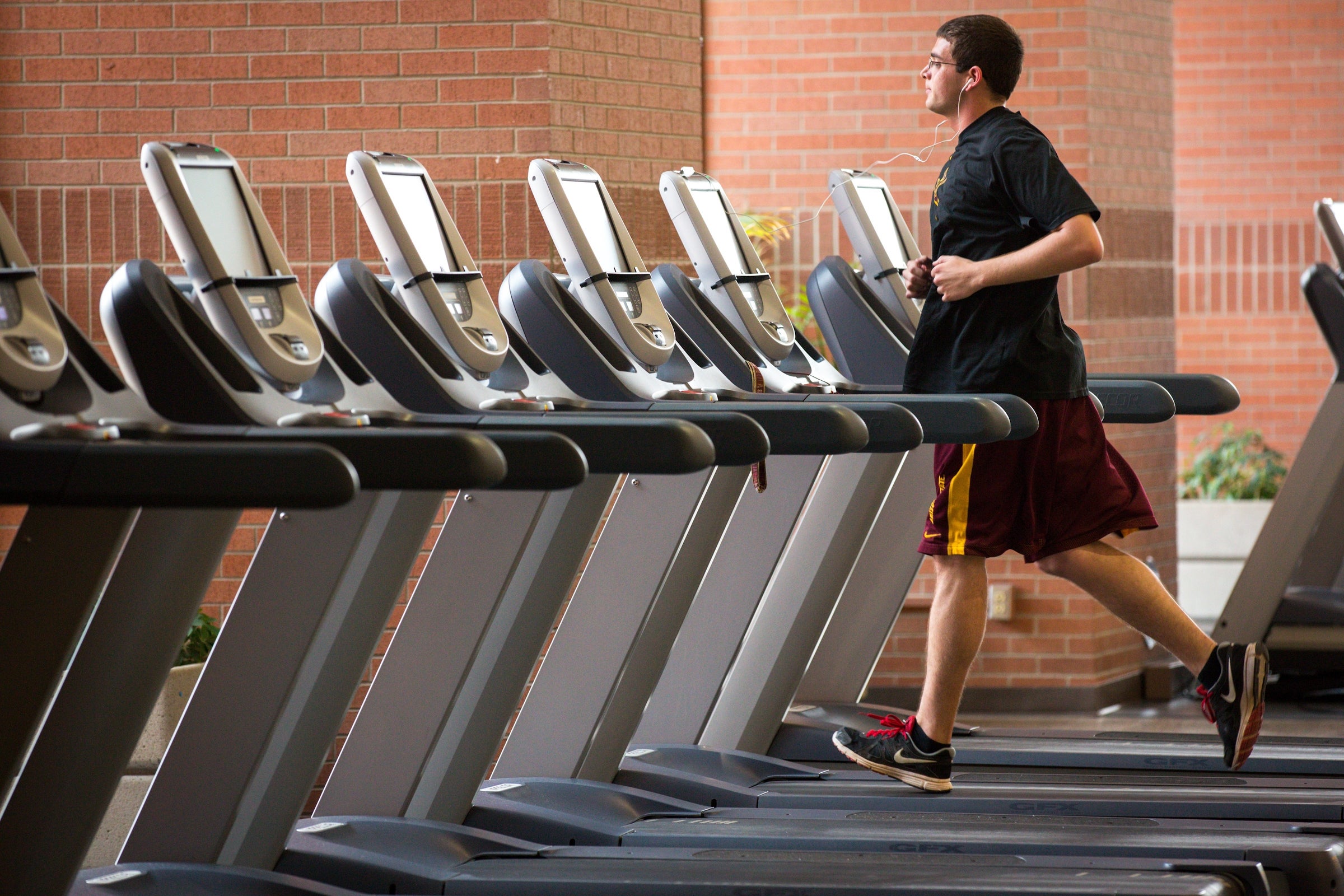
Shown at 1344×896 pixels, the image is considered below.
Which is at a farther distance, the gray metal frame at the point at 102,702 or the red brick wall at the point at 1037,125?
the red brick wall at the point at 1037,125

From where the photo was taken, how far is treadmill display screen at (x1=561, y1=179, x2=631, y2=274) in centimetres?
370

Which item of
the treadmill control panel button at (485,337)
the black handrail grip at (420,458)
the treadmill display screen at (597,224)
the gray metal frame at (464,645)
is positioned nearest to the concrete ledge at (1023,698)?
the treadmill display screen at (597,224)

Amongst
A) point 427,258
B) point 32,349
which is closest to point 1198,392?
point 427,258

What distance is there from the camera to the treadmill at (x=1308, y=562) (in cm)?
579

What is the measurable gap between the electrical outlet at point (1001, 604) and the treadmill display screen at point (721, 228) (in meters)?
2.25

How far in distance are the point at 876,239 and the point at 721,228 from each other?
17.8 inches

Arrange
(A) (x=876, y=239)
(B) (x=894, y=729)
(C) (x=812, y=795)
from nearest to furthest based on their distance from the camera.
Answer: (B) (x=894, y=729), (C) (x=812, y=795), (A) (x=876, y=239)

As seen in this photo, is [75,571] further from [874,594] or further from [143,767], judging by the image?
[874,594]

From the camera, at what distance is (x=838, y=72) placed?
20.5 feet

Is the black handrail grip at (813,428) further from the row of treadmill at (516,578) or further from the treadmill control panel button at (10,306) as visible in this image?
the treadmill control panel button at (10,306)

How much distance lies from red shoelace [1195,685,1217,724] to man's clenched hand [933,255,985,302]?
2.89 feet

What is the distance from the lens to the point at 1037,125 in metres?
6.09

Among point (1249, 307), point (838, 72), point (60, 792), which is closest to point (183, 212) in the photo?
point (60, 792)

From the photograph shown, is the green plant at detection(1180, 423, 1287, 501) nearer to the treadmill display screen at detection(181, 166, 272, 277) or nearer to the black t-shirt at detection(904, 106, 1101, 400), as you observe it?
the black t-shirt at detection(904, 106, 1101, 400)
